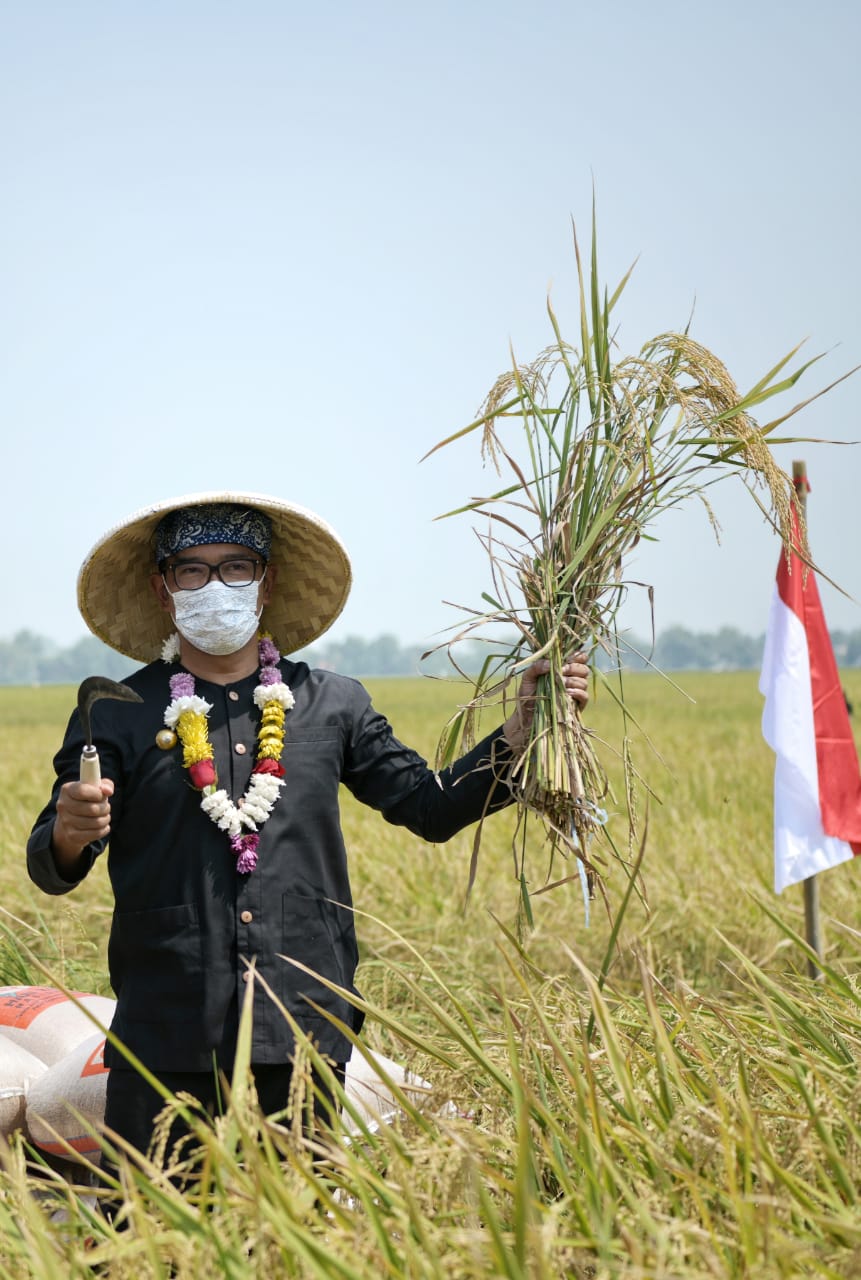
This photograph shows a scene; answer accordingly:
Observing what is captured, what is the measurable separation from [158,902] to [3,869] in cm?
449

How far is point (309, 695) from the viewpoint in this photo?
2.94 meters

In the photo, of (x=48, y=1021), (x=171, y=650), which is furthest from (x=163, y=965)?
(x=48, y=1021)

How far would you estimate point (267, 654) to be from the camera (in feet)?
9.69

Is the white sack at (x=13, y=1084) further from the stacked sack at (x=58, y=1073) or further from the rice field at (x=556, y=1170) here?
the rice field at (x=556, y=1170)

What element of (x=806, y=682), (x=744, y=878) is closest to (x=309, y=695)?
(x=806, y=682)

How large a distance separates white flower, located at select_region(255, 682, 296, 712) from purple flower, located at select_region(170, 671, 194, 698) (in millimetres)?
143

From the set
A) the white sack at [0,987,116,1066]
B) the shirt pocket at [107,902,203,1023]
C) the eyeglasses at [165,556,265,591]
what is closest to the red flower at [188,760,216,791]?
the shirt pocket at [107,902,203,1023]

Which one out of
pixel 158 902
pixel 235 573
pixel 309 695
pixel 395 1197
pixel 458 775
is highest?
pixel 235 573

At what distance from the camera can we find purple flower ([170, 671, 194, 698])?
2.83 metres

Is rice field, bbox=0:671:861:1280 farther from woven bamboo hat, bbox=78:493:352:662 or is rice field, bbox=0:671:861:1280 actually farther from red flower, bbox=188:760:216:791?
woven bamboo hat, bbox=78:493:352:662

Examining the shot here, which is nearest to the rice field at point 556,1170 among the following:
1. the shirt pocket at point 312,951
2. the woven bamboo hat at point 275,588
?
the shirt pocket at point 312,951

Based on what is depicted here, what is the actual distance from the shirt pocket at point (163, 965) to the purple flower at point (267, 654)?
564mm

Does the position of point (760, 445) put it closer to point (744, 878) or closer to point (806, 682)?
point (806, 682)

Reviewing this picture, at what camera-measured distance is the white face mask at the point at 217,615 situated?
276cm
